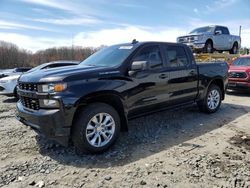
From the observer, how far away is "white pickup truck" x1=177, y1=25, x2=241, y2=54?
1520cm

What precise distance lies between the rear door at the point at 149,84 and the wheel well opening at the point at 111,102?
0.20 meters

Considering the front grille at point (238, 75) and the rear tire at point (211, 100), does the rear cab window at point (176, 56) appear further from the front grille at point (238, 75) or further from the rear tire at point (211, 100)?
the front grille at point (238, 75)

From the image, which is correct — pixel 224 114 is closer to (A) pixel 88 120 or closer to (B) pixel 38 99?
(A) pixel 88 120

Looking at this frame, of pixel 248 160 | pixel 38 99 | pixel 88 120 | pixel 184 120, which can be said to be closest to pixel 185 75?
pixel 184 120

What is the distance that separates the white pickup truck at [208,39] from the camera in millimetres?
15195

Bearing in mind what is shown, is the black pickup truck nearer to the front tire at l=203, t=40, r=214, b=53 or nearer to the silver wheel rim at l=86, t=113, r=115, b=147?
the silver wheel rim at l=86, t=113, r=115, b=147

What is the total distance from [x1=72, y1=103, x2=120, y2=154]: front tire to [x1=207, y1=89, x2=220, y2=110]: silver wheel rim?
11.5 feet

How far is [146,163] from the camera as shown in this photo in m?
4.05

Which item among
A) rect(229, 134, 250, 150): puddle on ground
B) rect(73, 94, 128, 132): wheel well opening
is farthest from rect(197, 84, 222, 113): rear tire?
rect(73, 94, 128, 132): wheel well opening

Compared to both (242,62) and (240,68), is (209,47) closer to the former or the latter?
(242,62)

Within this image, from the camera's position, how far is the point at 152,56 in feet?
17.6

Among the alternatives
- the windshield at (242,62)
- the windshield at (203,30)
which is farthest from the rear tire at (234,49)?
the windshield at (242,62)

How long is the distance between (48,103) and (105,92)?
97cm

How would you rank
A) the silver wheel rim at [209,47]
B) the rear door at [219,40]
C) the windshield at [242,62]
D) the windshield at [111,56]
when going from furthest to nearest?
the rear door at [219,40] → the silver wheel rim at [209,47] → the windshield at [242,62] → the windshield at [111,56]
